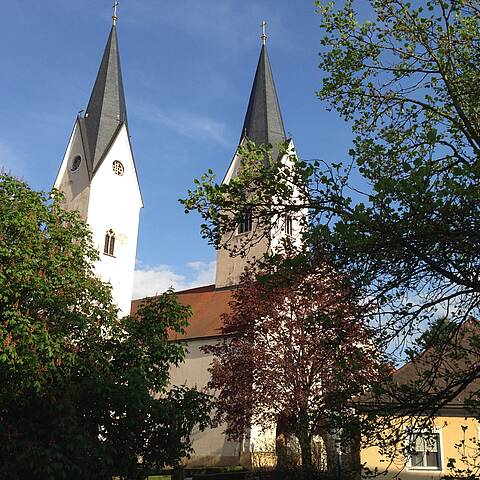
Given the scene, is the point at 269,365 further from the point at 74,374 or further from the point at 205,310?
the point at 205,310

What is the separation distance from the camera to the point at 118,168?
3666 cm

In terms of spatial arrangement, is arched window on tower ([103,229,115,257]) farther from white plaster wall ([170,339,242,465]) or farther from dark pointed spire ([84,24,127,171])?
white plaster wall ([170,339,242,465])

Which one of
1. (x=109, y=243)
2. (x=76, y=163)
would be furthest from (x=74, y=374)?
(x=76, y=163)

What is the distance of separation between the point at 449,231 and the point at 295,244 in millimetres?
1897

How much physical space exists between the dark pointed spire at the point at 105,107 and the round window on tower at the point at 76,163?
3.62 feet

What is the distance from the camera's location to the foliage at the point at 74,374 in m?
9.03

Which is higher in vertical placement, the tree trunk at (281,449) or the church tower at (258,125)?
the church tower at (258,125)

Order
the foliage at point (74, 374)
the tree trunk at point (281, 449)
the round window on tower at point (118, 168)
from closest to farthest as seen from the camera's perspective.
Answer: the foliage at point (74, 374), the tree trunk at point (281, 449), the round window on tower at point (118, 168)

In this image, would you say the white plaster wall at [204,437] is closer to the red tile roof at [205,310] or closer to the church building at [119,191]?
the church building at [119,191]

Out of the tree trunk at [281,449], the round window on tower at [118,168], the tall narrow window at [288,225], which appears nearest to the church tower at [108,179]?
the round window on tower at [118,168]

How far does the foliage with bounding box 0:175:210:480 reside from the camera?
29.6ft

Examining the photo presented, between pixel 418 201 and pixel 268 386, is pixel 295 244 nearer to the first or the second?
pixel 418 201

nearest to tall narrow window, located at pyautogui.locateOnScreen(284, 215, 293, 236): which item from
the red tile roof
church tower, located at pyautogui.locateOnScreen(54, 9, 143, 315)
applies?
the red tile roof

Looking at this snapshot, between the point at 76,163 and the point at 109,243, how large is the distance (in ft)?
18.8
